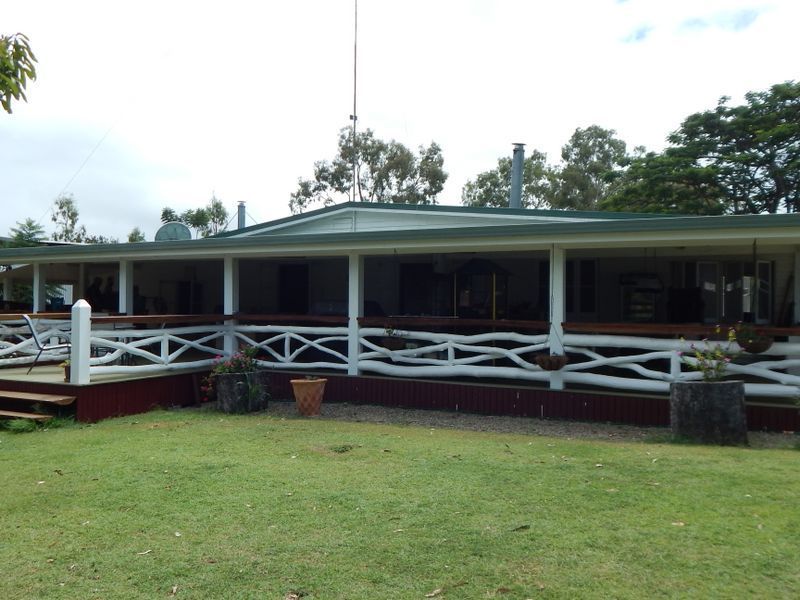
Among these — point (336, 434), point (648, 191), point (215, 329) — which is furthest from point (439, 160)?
point (336, 434)

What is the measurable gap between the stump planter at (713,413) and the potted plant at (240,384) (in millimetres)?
5570

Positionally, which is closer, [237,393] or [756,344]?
[756,344]

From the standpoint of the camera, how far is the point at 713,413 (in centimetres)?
697

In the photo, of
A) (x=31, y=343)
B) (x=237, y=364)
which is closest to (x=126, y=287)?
(x=31, y=343)

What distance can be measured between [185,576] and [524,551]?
6.24 ft

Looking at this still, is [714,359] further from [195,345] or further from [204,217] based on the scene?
[204,217]

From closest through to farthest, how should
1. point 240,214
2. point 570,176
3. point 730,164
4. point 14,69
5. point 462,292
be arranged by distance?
point 14,69
point 462,292
point 240,214
point 730,164
point 570,176

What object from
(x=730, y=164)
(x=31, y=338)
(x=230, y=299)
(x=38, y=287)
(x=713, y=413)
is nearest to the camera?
(x=713, y=413)

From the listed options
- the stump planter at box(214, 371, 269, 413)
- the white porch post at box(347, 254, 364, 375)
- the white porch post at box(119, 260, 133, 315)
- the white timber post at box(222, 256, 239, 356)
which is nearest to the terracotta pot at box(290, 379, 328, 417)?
the stump planter at box(214, 371, 269, 413)

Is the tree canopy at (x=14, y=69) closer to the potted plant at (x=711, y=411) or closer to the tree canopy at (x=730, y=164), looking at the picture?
the potted plant at (x=711, y=411)

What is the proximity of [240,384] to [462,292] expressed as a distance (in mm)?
5406

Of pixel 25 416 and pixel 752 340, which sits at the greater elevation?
pixel 752 340

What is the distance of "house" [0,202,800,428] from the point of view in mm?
8367

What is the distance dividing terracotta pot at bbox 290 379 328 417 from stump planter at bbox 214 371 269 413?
2.47 feet
